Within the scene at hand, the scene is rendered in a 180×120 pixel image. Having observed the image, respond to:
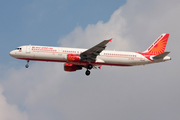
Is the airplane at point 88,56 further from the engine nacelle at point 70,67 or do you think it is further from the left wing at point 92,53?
the engine nacelle at point 70,67

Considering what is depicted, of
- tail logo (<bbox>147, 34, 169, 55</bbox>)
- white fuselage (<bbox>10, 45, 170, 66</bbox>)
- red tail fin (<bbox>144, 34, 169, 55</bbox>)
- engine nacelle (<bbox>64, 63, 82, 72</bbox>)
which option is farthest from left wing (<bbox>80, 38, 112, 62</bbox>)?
tail logo (<bbox>147, 34, 169, 55</bbox>)

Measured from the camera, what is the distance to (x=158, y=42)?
7181 cm

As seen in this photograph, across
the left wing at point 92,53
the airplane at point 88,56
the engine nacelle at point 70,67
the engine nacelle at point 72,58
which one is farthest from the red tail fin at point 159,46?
the engine nacelle at point 72,58

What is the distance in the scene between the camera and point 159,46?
234 feet

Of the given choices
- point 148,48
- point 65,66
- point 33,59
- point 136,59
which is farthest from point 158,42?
point 33,59

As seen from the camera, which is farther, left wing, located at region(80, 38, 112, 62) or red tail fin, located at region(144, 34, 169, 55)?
red tail fin, located at region(144, 34, 169, 55)

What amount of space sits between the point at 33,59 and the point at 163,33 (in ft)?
94.7

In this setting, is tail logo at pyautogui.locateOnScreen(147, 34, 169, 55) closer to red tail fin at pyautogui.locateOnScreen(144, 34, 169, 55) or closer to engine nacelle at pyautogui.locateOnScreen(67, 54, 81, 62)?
red tail fin at pyautogui.locateOnScreen(144, 34, 169, 55)

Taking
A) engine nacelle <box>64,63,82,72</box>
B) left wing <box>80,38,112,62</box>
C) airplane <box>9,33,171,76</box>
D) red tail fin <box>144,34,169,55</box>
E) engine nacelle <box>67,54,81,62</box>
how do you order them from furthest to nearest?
engine nacelle <box>64,63,82,72</box>
red tail fin <box>144,34,169,55</box>
airplane <box>9,33,171,76</box>
engine nacelle <box>67,54,81,62</box>
left wing <box>80,38,112,62</box>

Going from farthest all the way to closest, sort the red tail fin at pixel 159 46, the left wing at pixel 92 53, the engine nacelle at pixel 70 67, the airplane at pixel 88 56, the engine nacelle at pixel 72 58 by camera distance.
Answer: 1. the engine nacelle at pixel 70 67
2. the red tail fin at pixel 159 46
3. the airplane at pixel 88 56
4. the engine nacelle at pixel 72 58
5. the left wing at pixel 92 53

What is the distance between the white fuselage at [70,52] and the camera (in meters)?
65.2

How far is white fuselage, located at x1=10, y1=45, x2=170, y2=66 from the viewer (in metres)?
65.2

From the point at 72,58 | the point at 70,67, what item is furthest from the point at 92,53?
the point at 70,67

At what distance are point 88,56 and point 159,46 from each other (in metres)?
16.5
